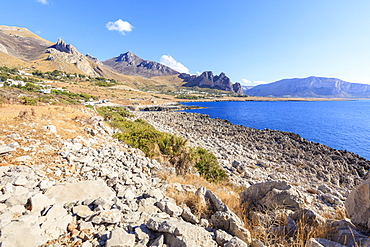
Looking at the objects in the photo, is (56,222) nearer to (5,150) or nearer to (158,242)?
(158,242)

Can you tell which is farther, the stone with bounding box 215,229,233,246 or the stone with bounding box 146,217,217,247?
the stone with bounding box 215,229,233,246

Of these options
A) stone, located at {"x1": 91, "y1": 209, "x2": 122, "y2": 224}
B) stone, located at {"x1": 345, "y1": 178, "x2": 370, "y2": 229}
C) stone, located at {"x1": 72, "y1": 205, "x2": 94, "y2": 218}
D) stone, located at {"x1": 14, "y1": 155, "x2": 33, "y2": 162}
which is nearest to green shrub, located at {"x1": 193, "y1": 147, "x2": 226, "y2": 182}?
stone, located at {"x1": 345, "y1": 178, "x2": 370, "y2": 229}

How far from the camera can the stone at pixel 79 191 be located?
14.1ft

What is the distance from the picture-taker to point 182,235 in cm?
303

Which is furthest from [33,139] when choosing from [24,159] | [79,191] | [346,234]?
[346,234]

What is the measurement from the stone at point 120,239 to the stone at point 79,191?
182 cm

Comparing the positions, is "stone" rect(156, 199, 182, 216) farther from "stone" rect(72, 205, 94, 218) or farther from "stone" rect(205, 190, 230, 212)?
"stone" rect(72, 205, 94, 218)

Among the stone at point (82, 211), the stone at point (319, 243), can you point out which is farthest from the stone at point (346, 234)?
the stone at point (82, 211)

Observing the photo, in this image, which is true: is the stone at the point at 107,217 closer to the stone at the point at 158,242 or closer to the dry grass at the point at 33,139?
the stone at the point at 158,242

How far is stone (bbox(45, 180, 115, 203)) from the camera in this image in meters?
4.29

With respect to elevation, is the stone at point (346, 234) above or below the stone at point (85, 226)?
below

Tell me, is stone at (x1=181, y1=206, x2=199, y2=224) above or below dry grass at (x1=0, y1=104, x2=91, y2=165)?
below

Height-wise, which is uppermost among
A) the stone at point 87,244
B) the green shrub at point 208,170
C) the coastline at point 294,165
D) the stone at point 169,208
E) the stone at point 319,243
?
the stone at point 87,244

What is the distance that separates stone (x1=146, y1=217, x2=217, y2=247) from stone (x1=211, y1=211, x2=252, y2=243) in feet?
2.33
